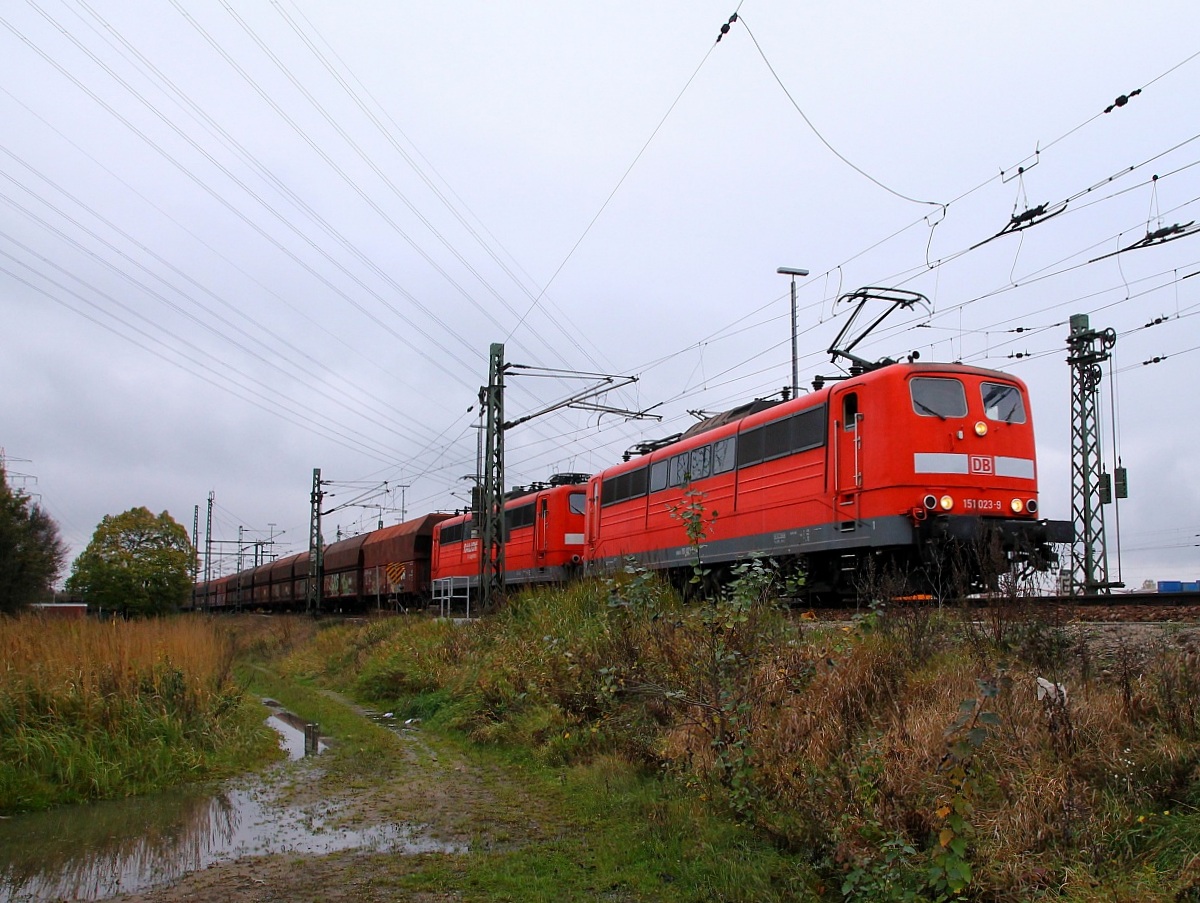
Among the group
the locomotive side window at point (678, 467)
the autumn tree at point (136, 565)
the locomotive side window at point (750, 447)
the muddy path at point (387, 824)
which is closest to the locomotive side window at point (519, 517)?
the locomotive side window at point (678, 467)

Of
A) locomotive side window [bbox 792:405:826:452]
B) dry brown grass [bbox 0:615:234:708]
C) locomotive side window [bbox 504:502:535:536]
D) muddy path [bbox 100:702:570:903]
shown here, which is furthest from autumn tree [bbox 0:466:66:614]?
locomotive side window [bbox 792:405:826:452]

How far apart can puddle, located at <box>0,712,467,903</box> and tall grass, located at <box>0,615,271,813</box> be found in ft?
1.26

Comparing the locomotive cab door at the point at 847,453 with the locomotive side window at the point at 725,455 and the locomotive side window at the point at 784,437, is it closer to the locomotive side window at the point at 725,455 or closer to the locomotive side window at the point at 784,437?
the locomotive side window at the point at 784,437

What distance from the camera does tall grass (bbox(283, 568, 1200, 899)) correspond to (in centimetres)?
439

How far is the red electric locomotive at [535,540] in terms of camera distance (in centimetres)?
2525

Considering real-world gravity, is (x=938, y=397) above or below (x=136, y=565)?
above

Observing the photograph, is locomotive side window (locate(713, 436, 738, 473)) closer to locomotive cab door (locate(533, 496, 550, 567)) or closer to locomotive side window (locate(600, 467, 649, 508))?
locomotive side window (locate(600, 467, 649, 508))

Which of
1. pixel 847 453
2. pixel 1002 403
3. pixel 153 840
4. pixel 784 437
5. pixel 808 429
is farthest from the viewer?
pixel 784 437

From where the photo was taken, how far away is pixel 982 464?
12.4m

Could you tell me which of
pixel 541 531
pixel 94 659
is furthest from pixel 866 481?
pixel 541 531

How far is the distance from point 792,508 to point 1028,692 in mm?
8129

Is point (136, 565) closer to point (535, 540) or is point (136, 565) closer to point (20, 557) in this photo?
point (20, 557)

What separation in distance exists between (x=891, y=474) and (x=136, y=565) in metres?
46.6

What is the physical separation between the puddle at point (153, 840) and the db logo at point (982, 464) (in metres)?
8.71
